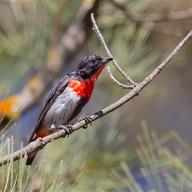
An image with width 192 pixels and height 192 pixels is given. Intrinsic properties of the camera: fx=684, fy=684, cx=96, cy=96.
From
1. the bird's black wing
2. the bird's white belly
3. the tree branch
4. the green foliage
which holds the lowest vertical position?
the tree branch

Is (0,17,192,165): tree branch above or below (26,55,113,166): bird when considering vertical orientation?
below

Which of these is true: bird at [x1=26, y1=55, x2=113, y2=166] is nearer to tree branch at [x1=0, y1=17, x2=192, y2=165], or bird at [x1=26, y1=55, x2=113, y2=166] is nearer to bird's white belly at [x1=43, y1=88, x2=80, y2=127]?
bird's white belly at [x1=43, y1=88, x2=80, y2=127]

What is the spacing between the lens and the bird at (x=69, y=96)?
5.74 ft

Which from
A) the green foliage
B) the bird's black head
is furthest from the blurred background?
the bird's black head

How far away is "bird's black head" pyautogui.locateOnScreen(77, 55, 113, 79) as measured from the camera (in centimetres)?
172

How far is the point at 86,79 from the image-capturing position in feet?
5.96

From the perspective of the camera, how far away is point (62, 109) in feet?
5.89

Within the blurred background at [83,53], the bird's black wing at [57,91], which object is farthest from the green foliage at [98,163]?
the bird's black wing at [57,91]

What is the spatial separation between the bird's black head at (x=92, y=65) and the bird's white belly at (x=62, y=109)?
7 cm

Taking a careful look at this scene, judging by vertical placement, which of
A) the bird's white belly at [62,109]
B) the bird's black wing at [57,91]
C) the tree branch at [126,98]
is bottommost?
the tree branch at [126,98]

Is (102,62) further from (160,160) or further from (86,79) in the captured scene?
(160,160)

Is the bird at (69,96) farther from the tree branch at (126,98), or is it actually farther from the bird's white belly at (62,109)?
the tree branch at (126,98)

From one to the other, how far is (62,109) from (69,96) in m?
0.04

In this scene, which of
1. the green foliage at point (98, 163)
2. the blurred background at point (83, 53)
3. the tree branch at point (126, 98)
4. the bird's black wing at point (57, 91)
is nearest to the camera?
the tree branch at point (126, 98)
